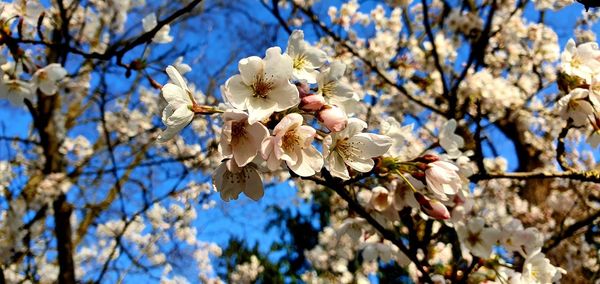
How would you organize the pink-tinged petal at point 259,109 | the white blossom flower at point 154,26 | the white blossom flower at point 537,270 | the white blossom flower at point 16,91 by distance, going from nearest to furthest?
1. the pink-tinged petal at point 259,109
2. the white blossom flower at point 537,270
3. the white blossom flower at point 16,91
4. the white blossom flower at point 154,26

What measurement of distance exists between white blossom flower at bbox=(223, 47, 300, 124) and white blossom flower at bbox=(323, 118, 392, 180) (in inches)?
5.6

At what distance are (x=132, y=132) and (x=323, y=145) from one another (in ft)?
15.7

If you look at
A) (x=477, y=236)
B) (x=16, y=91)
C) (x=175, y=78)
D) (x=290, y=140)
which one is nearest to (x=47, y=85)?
(x=16, y=91)

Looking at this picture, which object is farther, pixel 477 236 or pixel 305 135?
pixel 477 236

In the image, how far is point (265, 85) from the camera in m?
0.96

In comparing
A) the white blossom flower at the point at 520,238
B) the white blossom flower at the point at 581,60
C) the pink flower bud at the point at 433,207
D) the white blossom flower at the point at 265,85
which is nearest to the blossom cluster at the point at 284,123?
the white blossom flower at the point at 265,85

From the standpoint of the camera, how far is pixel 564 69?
139 centimetres

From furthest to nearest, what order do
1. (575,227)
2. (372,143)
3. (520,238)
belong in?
(575,227) → (520,238) → (372,143)

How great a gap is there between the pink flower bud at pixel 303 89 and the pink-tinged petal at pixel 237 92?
0.37ft

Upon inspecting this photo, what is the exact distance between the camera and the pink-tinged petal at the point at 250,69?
0.97 meters

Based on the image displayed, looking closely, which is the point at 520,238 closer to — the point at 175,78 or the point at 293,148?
the point at 293,148

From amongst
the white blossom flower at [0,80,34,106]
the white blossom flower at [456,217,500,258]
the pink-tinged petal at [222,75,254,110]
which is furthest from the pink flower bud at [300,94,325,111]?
the white blossom flower at [0,80,34,106]

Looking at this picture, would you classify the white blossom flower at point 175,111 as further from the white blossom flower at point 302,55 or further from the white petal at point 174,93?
the white blossom flower at point 302,55

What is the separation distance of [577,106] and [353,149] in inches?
30.8
